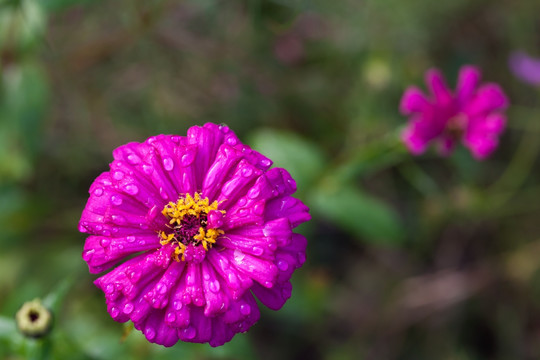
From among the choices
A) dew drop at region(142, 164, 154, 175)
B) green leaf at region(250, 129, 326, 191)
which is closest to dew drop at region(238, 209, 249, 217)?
dew drop at region(142, 164, 154, 175)

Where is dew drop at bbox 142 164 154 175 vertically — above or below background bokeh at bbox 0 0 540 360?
below

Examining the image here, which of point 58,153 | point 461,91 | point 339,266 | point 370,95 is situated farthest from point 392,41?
point 58,153

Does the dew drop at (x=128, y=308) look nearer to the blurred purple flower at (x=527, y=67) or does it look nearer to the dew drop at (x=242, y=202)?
the dew drop at (x=242, y=202)

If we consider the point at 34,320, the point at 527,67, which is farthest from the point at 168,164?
the point at 527,67

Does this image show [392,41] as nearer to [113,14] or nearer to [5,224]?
[113,14]

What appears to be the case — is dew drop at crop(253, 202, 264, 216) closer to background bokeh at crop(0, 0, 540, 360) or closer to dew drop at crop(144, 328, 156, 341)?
dew drop at crop(144, 328, 156, 341)

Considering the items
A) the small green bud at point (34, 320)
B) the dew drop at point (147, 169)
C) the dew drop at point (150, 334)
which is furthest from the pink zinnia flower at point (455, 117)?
the small green bud at point (34, 320)

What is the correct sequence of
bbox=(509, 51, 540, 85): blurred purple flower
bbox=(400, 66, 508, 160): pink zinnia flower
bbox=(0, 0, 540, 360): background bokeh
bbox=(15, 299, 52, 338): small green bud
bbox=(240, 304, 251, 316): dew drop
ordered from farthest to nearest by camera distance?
1. bbox=(509, 51, 540, 85): blurred purple flower
2. bbox=(0, 0, 540, 360): background bokeh
3. bbox=(400, 66, 508, 160): pink zinnia flower
4. bbox=(15, 299, 52, 338): small green bud
5. bbox=(240, 304, 251, 316): dew drop
